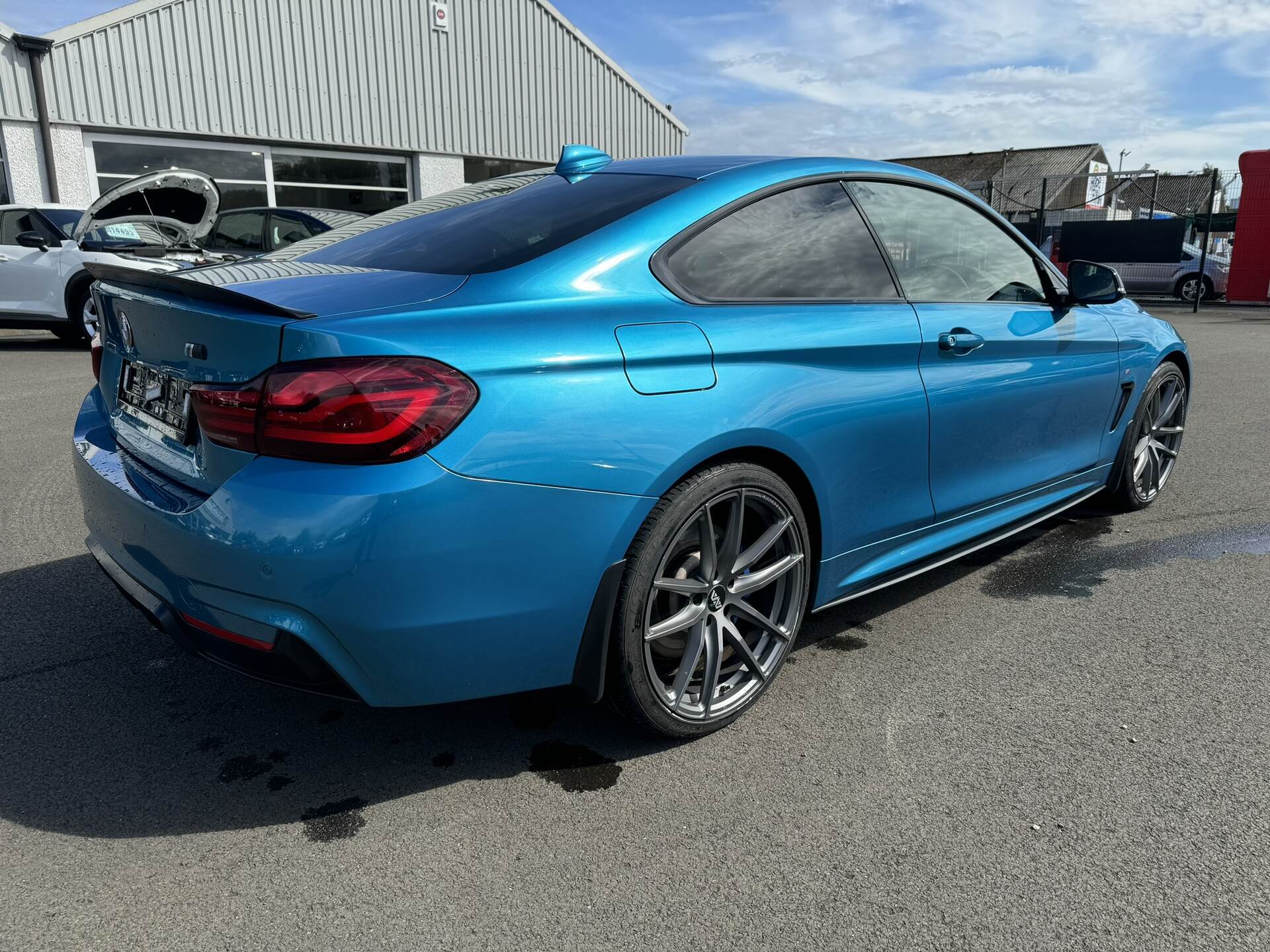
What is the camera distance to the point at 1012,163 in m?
47.6

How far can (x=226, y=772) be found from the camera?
2346 millimetres

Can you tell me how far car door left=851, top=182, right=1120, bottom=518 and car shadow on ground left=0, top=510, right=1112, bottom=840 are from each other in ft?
2.99

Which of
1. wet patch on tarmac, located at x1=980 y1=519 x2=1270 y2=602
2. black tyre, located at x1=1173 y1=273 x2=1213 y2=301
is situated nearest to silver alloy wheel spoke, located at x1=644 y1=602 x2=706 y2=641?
wet patch on tarmac, located at x1=980 y1=519 x2=1270 y2=602

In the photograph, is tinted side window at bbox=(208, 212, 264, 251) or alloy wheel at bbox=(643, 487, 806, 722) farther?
tinted side window at bbox=(208, 212, 264, 251)

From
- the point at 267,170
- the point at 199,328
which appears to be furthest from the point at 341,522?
the point at 267,170

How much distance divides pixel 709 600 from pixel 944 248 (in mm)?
1608

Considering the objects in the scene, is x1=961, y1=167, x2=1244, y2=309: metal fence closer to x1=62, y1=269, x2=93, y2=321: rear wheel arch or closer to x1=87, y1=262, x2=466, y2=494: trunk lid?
x1=62, y1=269, x2=93, y2=321: rear wheel arch

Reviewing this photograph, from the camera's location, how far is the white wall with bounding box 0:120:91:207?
1477 cm

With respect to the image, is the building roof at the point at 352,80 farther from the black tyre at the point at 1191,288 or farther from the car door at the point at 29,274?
the black tyre at the point at 1191,288

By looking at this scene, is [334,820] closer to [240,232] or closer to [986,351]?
[986,351]

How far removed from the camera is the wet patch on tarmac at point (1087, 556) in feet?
12.1

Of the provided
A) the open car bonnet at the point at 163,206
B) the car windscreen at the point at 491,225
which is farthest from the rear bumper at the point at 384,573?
→ the open car bonnet at the point at 163,206

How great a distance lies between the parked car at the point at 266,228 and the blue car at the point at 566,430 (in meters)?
7.86

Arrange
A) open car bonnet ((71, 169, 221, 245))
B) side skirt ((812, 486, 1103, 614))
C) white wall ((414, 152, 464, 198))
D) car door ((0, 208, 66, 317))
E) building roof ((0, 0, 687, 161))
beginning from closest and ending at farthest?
side skirt ((812, 486, 1103, 614)) → open car bonnet ((71, 169, 221, 245)) → car door ((0, 208, 66, 317)) → building roof ((0, 0, 687, 161)) → white wall ((414, 152, 464, 198))
